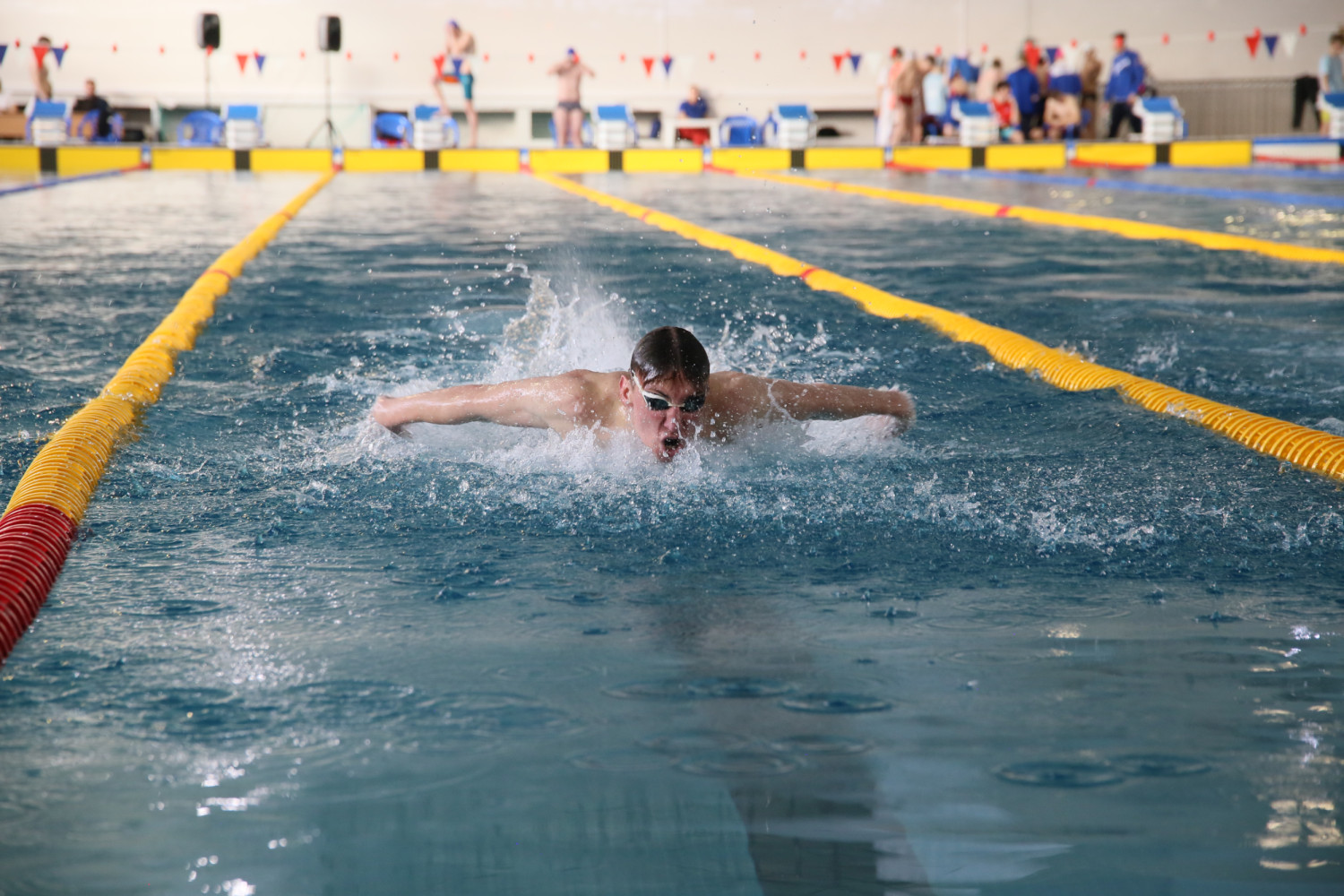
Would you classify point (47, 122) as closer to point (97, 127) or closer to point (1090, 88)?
point (97, 127)

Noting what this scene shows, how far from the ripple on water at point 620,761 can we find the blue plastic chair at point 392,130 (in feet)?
63.8

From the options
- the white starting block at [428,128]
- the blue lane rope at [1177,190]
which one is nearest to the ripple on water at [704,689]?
the blue lane rope at [1177,190]

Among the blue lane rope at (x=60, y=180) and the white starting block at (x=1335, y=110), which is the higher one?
the white starting block at (x=1335, y=110)

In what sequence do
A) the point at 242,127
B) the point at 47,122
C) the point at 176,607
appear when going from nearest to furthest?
the point at 176,607, the point at 47,122, the point at 242,127

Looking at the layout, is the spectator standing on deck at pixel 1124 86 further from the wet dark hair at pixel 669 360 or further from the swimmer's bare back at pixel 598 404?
the wet dark hair at pixel 669 360

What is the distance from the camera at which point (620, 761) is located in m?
1.71

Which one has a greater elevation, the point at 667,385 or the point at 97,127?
the point at 97,127

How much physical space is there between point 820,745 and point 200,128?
1977cm

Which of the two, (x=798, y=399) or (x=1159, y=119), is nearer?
(x=798, y=399)

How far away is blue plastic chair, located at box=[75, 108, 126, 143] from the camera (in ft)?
60.3

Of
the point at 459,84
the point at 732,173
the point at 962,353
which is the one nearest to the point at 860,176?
the point at 732,173

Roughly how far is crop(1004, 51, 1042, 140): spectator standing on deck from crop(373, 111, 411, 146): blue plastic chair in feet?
30.2

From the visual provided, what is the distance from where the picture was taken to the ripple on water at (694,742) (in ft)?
5.72

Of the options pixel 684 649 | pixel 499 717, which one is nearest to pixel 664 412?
pixel 684 649
